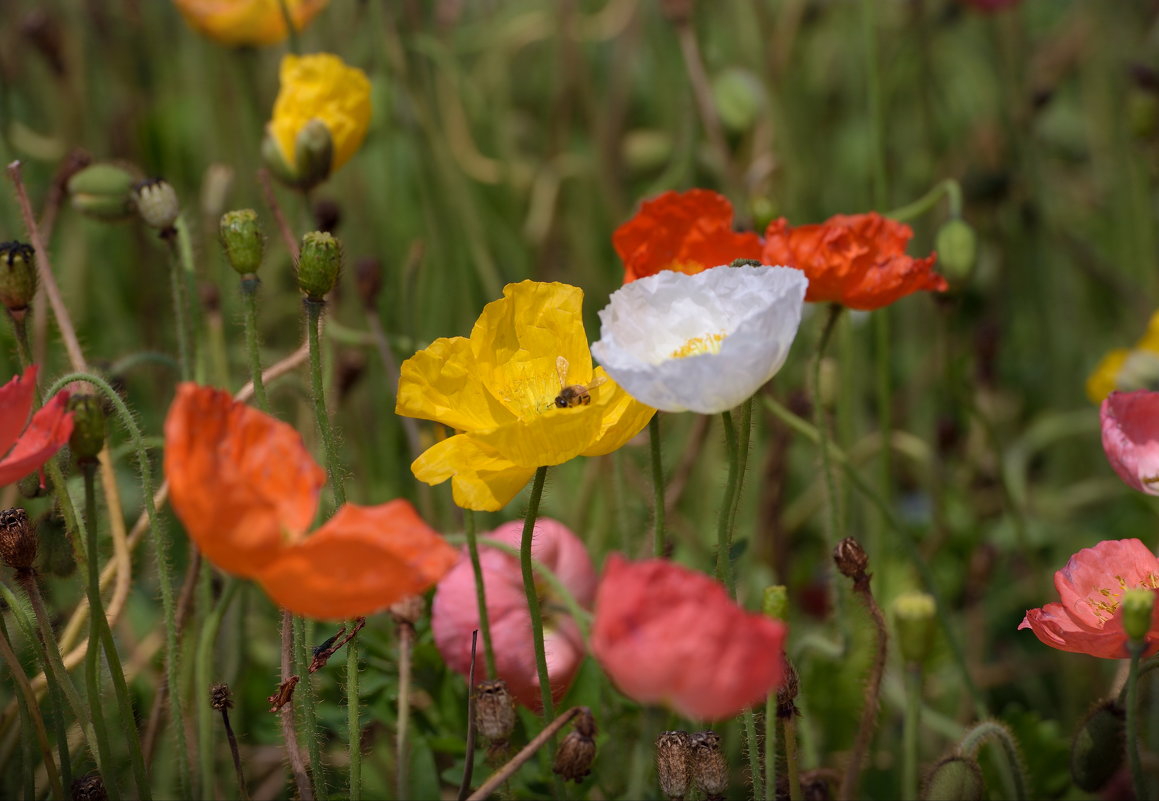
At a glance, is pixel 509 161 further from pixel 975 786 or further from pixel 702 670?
pixel 702 670

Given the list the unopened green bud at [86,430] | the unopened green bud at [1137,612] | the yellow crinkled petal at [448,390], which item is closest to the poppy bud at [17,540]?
the unopened green bud at [86,430]

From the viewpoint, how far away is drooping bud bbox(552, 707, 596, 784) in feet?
2.00

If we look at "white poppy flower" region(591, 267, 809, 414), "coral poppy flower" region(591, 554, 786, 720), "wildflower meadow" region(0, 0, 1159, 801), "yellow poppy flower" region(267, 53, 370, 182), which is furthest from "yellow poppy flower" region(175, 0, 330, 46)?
"coral poppy flower" region(591, 554, 786, 720)

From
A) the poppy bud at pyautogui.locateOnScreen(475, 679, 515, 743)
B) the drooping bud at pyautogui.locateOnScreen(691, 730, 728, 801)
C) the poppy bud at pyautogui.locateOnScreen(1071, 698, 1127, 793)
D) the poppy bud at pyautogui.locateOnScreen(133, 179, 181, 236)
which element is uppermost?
the poppy bud at pyautogui.locateOnScreen(133, 179, 181, 236)

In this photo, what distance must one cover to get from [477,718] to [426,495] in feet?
1.20

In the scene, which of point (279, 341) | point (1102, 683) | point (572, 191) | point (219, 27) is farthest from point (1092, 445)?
point (219, 27)

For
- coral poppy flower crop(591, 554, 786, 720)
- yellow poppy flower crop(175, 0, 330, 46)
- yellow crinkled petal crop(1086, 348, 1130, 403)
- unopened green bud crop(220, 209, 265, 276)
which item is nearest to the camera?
coral poppy flower crop(591, 554, 786, 720)

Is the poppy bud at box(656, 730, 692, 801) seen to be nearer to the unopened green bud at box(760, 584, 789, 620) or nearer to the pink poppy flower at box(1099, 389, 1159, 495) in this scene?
the unopened green bud at box(760, 584, 789, 620)

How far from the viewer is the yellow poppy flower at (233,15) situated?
52.7 inches

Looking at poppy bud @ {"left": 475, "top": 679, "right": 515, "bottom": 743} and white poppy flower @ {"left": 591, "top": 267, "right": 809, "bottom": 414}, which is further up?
white poppy flower @ {"left": 591, "top": 267, "right": 809, "bottom": 414}

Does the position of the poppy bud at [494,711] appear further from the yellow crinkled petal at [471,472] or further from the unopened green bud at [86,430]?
the unopened green bud at [86,430]

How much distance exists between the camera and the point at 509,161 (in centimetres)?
166

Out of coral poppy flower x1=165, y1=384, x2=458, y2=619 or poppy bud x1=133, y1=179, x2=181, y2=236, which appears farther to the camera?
poppy bud x1=133, y1=179, x2=181, y2=236

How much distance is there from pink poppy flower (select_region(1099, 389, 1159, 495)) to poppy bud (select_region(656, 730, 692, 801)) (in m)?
0.31
